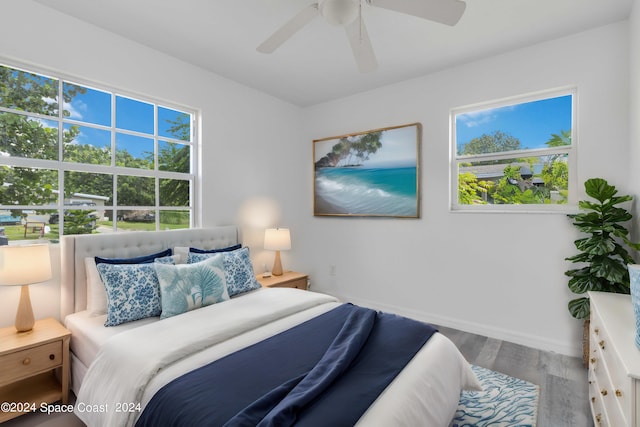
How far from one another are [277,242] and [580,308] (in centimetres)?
277

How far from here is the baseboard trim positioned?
8.62 feet

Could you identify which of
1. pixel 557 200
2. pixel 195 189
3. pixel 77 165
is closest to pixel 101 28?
pixel 77 165

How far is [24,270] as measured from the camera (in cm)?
190

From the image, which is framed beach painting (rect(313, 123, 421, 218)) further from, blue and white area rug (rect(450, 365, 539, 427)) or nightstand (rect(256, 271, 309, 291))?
blue and white area rug (rect(450, 365, 539, 427))

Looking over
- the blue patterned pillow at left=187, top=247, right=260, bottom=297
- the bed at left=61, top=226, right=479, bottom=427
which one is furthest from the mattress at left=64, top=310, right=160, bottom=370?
the blue patterned pillow at left=187, top=247, right=260, bottom=297

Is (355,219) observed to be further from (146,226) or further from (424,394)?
(424,394)

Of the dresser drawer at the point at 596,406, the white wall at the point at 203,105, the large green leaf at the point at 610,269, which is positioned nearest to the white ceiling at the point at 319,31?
the white wall at the point at 203,105

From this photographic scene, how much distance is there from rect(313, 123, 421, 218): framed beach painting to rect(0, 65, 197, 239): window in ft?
5.52

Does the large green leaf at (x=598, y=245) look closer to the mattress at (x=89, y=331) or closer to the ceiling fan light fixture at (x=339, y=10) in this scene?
the ceiling fan light fixture at (x=339, y=10)

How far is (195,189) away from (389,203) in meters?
2.13

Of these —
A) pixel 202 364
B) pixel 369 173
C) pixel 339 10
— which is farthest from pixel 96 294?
pixel 369 173

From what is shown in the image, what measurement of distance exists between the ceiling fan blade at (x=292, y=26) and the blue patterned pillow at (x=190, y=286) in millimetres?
1588

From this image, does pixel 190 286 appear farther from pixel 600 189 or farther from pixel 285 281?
pixel 600 189

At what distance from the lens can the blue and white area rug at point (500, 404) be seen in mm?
1835
